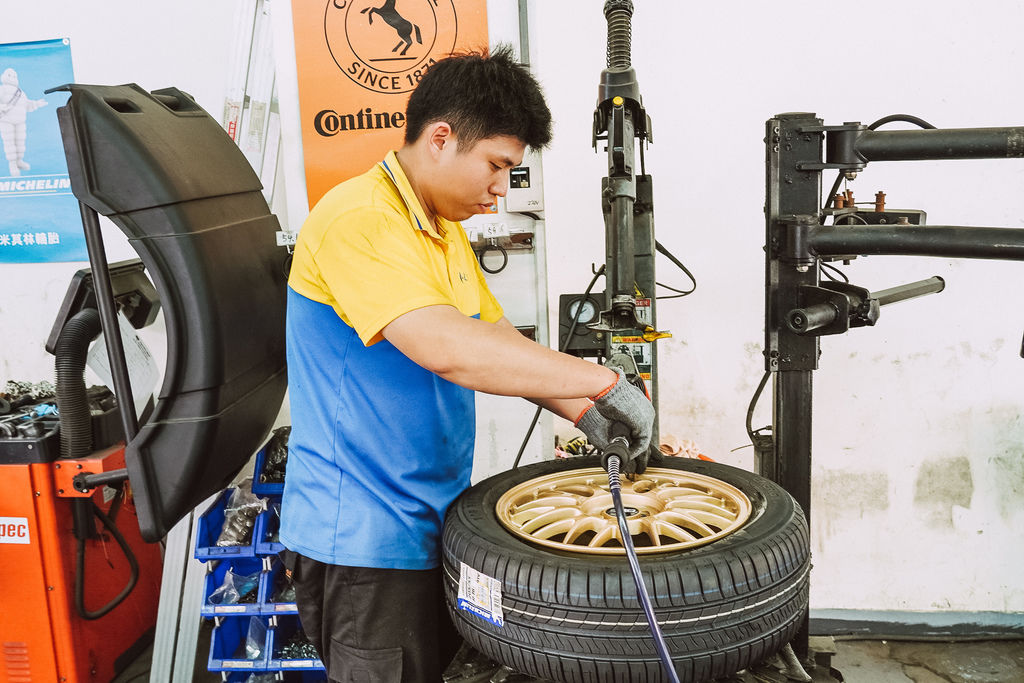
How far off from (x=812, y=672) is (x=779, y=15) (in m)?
2.08

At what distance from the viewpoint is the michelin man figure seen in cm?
297

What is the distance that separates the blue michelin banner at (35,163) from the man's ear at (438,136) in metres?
2.18

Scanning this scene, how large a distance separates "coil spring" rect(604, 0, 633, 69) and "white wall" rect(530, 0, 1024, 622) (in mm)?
1096

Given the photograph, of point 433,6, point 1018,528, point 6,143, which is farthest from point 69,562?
point 1018,528

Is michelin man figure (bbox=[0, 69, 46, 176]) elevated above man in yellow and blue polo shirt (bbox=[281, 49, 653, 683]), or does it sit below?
above

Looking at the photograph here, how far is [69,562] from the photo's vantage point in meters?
2.37

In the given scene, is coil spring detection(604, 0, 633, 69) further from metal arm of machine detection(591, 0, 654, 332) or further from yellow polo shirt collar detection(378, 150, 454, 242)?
yellow polo shirt collar detection(378, 150, 454, 242)

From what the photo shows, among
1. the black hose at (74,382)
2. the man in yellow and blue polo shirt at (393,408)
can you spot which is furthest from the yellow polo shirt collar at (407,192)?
the black hose at (74,382)

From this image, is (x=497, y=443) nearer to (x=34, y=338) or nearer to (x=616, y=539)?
(x=616, y=539)

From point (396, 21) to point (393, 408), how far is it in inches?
53.8

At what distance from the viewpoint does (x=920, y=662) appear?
108 inches

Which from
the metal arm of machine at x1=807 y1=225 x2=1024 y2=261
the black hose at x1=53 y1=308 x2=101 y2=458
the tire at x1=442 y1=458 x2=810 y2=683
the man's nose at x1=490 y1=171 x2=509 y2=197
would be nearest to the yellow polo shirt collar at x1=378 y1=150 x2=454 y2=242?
the man's nose at x1=490 y1=171 x2=509 y2=197

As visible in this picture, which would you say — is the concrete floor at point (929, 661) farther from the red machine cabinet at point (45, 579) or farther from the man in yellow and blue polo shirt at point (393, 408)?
the red machine cabinet at point (45, 579)

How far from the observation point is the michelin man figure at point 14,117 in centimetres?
297
